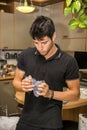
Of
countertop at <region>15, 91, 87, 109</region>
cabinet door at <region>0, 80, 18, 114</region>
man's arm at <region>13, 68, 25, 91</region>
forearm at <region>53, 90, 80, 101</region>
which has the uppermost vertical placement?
man's arm at <region>13, 68, 25, 91</region>

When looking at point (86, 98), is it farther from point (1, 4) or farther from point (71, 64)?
point (1, 4)

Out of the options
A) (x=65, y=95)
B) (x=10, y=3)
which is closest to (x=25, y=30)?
(x=10, y=3)

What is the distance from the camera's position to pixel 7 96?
3.86 m

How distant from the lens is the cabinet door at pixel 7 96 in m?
3.81

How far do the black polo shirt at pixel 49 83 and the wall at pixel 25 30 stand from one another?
253cm

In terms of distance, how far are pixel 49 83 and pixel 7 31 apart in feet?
9.86

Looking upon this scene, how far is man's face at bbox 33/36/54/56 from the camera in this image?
1283 mm

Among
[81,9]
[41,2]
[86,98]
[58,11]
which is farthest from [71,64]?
[41,2]

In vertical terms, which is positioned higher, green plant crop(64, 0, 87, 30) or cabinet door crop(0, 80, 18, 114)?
green plant crop(64, 0, 87, 30)

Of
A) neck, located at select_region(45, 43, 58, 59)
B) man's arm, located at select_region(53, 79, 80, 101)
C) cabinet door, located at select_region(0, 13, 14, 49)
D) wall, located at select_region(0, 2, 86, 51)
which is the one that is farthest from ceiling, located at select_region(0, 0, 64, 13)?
man's arm, located at select_region(53, 79, 80, 101)

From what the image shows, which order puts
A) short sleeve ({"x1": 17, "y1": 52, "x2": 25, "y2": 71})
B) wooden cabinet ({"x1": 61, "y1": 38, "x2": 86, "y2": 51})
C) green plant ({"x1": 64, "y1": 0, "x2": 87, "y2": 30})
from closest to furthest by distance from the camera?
1. green plant ({"x1": 64, "y1": 0, "x2": 87, "y2": 30})
2. short sleeve ({"x1": 17, "y1": 52, "x2": 25, "y2": 71})
3. wooden cabinet ({"x1": 61, "y1": 38, "x2": 86, "y2": 51})

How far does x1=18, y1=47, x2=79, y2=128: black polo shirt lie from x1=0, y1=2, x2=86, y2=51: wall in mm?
2530

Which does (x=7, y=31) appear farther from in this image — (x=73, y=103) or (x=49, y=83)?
(x=49, y=83)

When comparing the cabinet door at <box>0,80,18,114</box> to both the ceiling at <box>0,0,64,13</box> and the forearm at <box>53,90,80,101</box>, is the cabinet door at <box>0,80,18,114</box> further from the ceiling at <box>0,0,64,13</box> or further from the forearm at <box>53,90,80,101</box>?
the forearm at <box>53,90,80,101</box>
